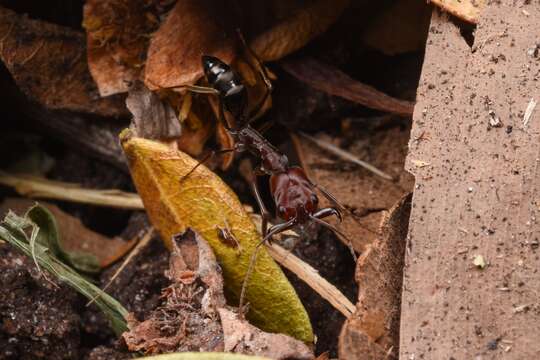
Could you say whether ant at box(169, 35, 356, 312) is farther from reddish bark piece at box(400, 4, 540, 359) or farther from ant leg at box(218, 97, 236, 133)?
reddish bark piece at box(400, 4, 540, 359)

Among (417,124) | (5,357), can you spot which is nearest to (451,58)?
(417,124)

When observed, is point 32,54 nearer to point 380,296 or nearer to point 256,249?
point 256,249

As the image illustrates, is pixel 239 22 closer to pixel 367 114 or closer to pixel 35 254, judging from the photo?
pixel 367 114

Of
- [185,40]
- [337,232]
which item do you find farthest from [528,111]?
[185,40]

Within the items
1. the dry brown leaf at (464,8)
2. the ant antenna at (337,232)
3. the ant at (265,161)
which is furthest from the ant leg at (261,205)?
the dry brown leaf at (464,8)

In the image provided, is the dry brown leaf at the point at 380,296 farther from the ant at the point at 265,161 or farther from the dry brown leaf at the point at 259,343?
the ant at the point at 265,161

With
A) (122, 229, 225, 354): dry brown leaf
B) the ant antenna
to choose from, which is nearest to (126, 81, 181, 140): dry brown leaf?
(122, 229, 225, 354): dry brown leaf
